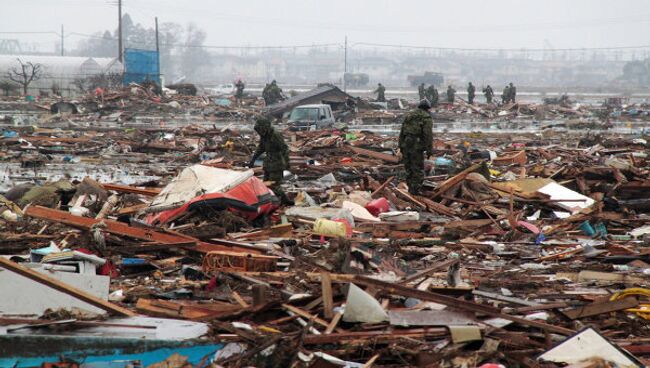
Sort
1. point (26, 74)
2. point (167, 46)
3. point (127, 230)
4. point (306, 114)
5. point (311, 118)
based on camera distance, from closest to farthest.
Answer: point (127, 230) → point (311, 118) → point (306, 114) → point (26, 74) → point (167, 46)

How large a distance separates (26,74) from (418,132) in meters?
49.8

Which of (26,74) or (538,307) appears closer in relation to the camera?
(538,307)

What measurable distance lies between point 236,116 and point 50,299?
3684 cm

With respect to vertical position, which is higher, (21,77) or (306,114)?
(21,77)

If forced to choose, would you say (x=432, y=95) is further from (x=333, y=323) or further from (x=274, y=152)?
(x=333, y=323)

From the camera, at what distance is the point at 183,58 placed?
166250 millimetres

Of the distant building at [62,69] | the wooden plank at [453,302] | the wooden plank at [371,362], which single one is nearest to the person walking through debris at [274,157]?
the wooden plank at [453,302]

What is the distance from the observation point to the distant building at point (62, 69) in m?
59.1

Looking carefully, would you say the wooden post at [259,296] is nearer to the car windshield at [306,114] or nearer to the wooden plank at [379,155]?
the wooden plank at [379,155]

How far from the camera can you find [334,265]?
874 centimetres

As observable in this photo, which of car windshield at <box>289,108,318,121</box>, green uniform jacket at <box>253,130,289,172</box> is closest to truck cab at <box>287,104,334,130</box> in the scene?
car windshield at <box>289,108,318,121</box>

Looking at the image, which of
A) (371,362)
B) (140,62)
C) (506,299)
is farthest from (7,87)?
(371,362)

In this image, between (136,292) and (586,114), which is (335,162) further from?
(586,114)

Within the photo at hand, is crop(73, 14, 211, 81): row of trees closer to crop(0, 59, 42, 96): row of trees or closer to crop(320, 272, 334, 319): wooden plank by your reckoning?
crop(0, 59, 42, 96): row of trees
